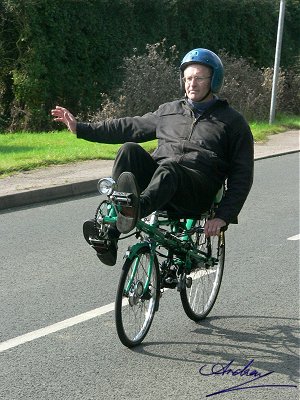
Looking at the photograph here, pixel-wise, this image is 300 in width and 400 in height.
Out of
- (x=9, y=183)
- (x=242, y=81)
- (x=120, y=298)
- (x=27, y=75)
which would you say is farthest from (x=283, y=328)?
(x=242, y=81)

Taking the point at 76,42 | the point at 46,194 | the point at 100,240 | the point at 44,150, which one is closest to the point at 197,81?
the point at 100,240

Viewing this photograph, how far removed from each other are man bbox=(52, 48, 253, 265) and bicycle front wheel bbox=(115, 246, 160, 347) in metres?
0.16

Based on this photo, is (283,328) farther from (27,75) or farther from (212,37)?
(212,37)

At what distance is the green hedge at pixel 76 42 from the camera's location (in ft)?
63.3

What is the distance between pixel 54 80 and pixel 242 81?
179 inches

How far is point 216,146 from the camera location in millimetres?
6043

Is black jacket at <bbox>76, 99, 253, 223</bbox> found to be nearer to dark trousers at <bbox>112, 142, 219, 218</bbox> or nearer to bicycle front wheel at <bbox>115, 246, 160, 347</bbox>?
dark trousers at <bbox>112, 142, 219, 218</bbox>

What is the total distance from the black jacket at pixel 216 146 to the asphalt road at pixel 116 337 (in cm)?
87

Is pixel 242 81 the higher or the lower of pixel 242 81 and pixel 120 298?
the lower

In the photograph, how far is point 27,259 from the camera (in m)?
8.45

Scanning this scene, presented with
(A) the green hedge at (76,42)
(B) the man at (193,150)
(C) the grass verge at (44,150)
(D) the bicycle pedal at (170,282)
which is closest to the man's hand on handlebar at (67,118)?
(B) the man at (193,150)

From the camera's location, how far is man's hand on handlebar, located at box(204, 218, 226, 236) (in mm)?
5949

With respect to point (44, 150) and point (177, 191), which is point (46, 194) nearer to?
point (44, 150)
